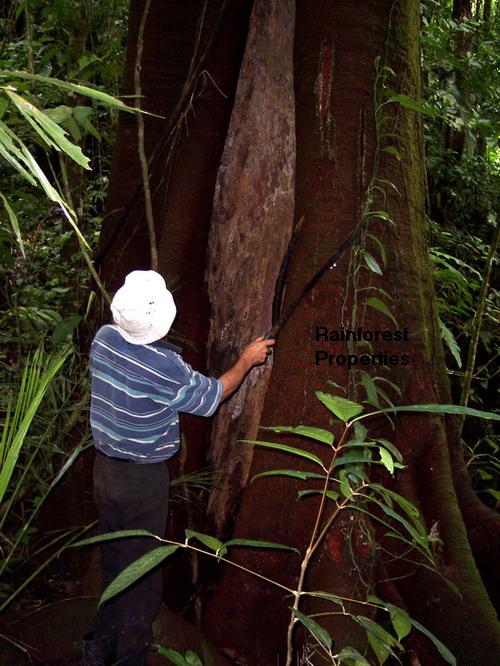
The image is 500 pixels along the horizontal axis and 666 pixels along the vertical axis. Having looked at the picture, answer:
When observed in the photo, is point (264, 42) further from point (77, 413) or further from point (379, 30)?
point (77, 413)

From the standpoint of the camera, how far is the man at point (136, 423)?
257 centimetres

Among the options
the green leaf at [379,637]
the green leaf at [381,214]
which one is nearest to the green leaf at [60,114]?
the green leaf at [381,214]

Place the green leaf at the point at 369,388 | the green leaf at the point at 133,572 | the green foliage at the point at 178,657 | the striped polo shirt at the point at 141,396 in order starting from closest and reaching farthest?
the green leaf at the point at 133,572, the green foliage at the point at 178,657, the striped polo shirt at the point at 141,396, the green leaf at the point at 369,388

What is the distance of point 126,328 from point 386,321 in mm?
1096

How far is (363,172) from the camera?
306 centimetres

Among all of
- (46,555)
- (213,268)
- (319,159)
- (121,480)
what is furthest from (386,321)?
(46,555)

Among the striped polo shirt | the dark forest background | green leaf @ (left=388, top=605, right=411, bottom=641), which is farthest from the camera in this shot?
the dark forest background

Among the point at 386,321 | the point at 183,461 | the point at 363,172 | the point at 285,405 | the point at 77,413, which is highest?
the point at 363,172

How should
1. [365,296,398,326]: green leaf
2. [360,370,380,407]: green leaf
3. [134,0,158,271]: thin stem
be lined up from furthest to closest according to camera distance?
[134,0,158,271]: thin stem → [365,296,398,326]: green leaf → [360,370,380,407]: green leaf

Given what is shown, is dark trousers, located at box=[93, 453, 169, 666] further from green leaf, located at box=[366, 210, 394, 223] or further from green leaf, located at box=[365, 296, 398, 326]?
green leaf, located at box=[366, 210, 394, 223]

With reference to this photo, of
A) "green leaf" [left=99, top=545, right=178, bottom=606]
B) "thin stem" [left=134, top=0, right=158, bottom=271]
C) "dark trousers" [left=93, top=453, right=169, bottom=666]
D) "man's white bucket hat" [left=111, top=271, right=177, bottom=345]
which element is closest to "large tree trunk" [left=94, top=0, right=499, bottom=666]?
"thin stem" [left=134, top=0, right=158, bottom=271]

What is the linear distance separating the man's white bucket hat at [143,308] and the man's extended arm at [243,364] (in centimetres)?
34

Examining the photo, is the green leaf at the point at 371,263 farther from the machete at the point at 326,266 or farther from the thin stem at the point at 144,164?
the thin stem at the point at 144,164

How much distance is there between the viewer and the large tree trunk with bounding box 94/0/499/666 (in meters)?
2.99
